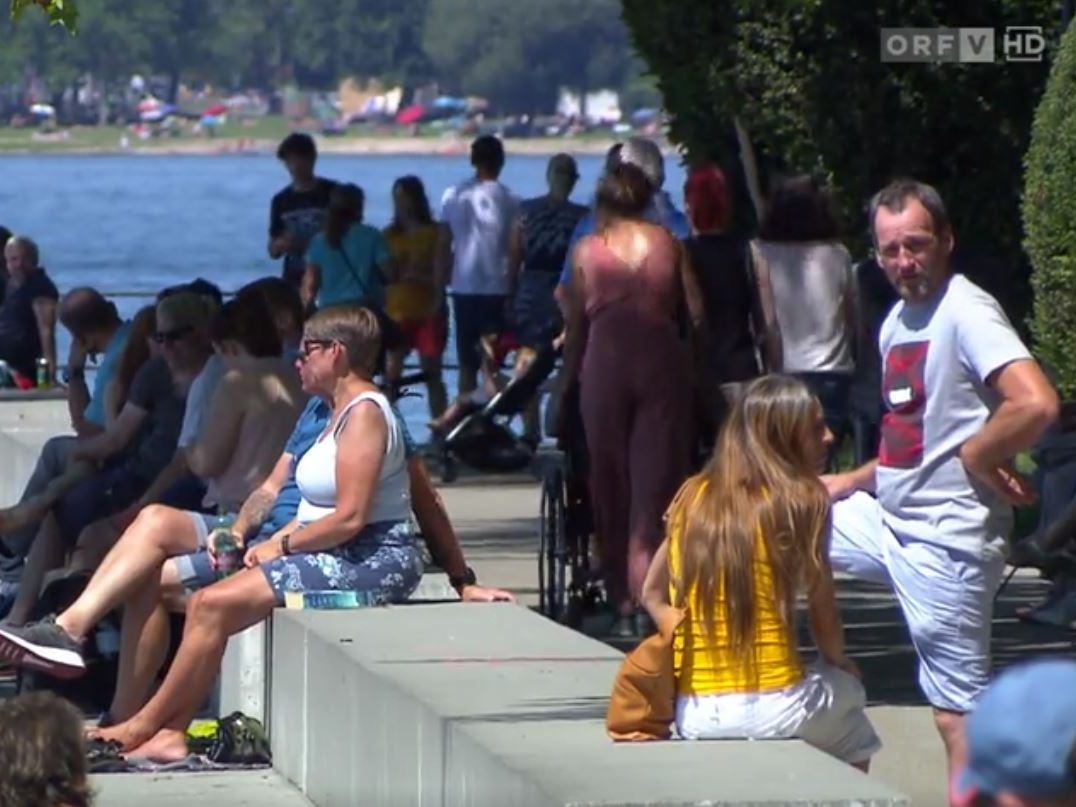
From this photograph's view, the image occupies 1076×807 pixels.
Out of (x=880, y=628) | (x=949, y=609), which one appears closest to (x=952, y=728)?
(x=949, y=609)

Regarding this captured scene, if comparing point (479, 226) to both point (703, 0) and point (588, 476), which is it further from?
point (588, 476)

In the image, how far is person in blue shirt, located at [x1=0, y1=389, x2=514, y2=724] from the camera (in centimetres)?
862

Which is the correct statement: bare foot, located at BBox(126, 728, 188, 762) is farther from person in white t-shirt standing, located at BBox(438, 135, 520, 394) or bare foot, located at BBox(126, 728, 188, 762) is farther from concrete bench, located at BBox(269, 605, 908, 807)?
person in white t-shirt standing, located at BBox(438, 135, 520, 394)

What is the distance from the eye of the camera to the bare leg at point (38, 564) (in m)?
10.2

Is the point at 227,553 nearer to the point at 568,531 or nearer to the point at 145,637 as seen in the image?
the point at 145,637

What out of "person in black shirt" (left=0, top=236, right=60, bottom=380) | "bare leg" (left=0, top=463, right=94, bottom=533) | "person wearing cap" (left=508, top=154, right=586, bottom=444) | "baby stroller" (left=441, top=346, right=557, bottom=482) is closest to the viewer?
"bare leg" (left=0, top=463, right=94, bottom=533)

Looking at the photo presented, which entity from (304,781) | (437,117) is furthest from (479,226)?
(437,117)

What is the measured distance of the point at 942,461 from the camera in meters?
6.55

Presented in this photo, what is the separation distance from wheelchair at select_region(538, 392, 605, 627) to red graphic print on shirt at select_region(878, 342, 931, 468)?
3.50 m

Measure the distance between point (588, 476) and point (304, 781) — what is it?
235cm

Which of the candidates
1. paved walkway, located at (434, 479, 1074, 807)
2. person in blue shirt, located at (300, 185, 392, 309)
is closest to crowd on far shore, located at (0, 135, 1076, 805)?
paved walkway, located at (434, 479, 1074, 807)

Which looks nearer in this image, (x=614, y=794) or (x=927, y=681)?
(x=614, y=794)

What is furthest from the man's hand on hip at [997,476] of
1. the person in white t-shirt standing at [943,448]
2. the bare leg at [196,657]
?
the bare leg at [196,657]

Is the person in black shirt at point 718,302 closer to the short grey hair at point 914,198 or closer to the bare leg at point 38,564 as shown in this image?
the bare leg at point 38,564
